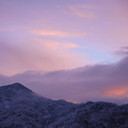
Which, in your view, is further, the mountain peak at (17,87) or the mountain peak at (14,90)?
the mountain peak at (17,87)

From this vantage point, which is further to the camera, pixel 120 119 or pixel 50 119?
pixel 50 119

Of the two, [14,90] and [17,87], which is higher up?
[17,87]

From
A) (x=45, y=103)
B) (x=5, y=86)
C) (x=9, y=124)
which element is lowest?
(x=9, y=124)

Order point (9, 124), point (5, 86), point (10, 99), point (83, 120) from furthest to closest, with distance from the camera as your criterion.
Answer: point (5, 86) < point (10, 99) < point (9, 124) < point (83, 120)

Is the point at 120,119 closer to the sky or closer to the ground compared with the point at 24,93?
closer to the ground

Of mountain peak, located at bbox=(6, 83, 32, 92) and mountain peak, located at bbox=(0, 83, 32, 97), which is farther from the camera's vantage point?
mountain peak, located at bbox=(6, 83, 32, 92)

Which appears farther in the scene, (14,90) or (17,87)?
(17,87)

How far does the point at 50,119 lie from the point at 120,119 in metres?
17.6

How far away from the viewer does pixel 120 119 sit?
25812 millimetres

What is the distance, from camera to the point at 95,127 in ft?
80.9

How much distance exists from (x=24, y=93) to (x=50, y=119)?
44.4 metres

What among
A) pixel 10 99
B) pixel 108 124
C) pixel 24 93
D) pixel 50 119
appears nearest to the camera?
pixel 108 124

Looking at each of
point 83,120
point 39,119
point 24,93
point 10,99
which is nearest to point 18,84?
point 24,93

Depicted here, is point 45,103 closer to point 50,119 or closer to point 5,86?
point 50,119
